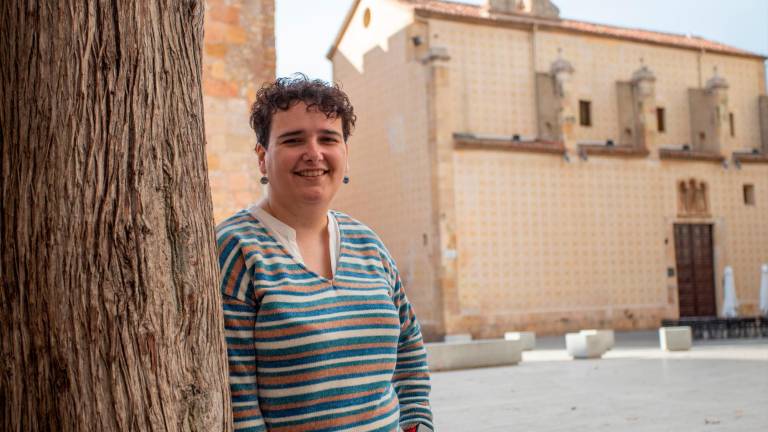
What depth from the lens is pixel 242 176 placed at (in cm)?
930

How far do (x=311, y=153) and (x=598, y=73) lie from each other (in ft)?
91.5

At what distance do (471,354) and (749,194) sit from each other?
20.8 metres

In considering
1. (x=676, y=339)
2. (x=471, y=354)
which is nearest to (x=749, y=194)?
(x=676, y=339)

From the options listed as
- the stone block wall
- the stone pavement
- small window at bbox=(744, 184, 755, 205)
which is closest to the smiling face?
the stone pavement

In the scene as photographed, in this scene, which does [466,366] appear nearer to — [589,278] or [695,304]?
[589,278]

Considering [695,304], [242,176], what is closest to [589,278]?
[695,304]

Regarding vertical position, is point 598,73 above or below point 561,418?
above

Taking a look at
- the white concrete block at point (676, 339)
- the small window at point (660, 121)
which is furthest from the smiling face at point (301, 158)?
the small window at point (660, 121)

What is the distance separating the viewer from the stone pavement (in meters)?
7.06

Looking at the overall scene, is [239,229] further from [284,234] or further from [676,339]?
[676,339]

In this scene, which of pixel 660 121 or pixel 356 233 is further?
pixel 660 121

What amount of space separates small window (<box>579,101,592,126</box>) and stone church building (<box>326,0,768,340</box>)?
5 cm

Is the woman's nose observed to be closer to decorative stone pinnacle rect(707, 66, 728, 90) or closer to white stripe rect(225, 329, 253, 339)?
white stripe rect(225, 329, 253, 339)

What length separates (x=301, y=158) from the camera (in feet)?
7.85
